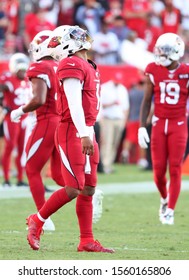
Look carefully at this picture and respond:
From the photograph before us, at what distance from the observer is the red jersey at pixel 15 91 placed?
45.6 ft

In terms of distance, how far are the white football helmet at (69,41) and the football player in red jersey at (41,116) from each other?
105 cm

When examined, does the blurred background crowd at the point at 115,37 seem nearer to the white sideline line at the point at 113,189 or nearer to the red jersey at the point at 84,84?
the white sideline line at the point at 113,189

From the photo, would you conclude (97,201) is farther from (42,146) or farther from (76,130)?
(76,130)

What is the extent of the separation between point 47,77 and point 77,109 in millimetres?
1679

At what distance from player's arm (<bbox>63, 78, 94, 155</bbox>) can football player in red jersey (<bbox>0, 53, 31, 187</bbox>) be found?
6.58 metres

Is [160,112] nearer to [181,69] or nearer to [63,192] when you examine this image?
[181,69]

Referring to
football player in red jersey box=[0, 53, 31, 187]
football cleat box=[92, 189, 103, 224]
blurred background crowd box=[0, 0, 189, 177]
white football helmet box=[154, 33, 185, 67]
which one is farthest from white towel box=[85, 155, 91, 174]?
blurred background crowd box=[0, 0, 189, 177]

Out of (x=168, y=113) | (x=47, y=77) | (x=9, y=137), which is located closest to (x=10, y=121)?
(x=9, y=137)

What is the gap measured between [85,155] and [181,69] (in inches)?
102

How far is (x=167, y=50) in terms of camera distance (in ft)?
31.6

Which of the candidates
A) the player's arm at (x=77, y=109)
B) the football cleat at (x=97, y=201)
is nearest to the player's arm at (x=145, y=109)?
the football cleat at (x=97, y=201)

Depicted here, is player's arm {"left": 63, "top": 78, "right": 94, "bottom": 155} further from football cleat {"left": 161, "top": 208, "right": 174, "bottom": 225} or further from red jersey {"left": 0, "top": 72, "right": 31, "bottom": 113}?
red jersey {"left": 0, "top": 72, "right": 31, "bottom": 113}

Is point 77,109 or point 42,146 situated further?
point 42,146
